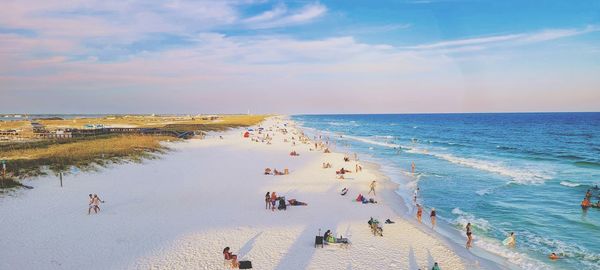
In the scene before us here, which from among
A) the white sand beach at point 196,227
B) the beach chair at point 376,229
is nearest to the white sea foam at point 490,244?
the white sand beach at point 196,227

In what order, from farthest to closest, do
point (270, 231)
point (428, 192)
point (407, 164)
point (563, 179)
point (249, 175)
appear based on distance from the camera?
point (407, 164) < point (563, 179) < point (249, 175) < point (428, 192) < point (270, 231)

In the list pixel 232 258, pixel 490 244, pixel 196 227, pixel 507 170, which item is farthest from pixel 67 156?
pixel 507 170

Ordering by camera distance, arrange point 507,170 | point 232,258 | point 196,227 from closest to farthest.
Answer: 1. point 232,258
2. point 196,227
3. point 507,170

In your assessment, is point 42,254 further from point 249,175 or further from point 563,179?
point 563,179

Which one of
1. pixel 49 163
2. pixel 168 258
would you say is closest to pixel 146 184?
pixel 49 163

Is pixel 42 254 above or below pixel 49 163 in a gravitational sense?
below

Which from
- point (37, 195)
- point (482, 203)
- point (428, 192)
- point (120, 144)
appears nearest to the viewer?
point (37, 195)

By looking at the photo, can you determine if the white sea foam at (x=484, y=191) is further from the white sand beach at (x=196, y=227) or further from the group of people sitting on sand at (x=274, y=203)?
the group of people sitting on sand at (x=274, y=203)

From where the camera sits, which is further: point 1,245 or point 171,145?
point 171,145

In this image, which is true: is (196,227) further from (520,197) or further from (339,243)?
(520,197)
